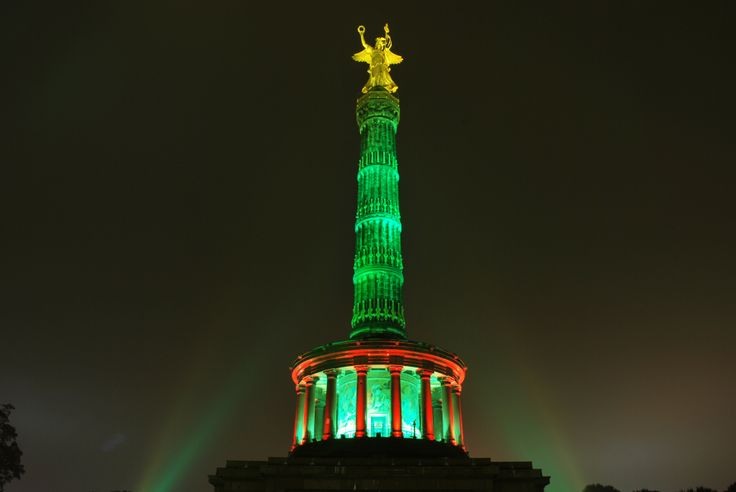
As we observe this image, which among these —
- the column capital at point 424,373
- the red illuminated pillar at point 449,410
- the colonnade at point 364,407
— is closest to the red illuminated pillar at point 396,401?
the colonnade at point 364,407

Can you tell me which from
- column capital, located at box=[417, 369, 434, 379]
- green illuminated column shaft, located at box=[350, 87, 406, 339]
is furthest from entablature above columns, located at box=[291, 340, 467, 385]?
green illuminated column shaft, located at box=[350, 87, 406, 339]

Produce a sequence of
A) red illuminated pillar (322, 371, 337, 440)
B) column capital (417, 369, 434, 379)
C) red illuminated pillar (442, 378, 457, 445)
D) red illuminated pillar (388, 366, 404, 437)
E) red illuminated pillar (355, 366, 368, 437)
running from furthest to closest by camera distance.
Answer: red illuminated pillar (442, 378, 457, 445)
column capital (417, 369, 434, 379)
red illuminated pillar (322, 371, 337, 440)
red illuminated pillar (355, 366, 368, 437)
red illuminated pillar (388, 366, 404, 437)

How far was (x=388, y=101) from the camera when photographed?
47.1m

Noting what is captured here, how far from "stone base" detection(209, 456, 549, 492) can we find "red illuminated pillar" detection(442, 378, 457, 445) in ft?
21.0

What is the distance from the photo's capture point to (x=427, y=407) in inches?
1458

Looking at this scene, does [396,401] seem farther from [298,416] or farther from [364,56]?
[364,56]

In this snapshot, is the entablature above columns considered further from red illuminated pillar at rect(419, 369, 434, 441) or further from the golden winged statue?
the golden winged statue

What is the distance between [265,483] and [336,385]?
7.87 meters

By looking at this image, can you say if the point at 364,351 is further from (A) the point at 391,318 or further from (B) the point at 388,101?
(B) the point at 388,101

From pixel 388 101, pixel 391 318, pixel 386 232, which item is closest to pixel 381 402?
pixel 391 318

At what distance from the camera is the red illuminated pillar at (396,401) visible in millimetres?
35344

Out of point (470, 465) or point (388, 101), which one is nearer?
point (470, 465)

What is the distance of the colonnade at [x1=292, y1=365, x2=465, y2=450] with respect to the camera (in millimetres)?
36062

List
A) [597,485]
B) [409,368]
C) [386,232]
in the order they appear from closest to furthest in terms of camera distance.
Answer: [409,368] → [386,232] → [597,485]
